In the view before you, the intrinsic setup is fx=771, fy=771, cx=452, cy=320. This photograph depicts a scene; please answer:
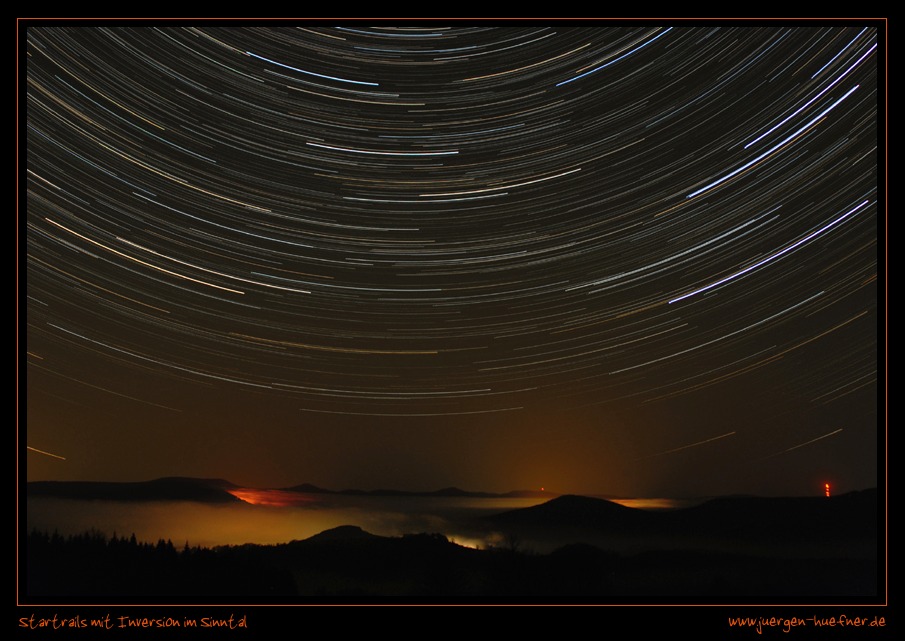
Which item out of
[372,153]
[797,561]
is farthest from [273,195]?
[797,561]

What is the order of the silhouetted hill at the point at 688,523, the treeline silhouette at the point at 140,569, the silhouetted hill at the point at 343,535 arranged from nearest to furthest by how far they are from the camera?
the treeline silhouette at the point at 140,569
the silhouetted hill at the point at 688,523
the silhouetted hill at the point at 343,535

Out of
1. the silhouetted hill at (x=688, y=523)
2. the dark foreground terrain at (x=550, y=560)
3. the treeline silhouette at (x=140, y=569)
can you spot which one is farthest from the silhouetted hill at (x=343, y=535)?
the silhouetted hill at (x=688, y=523)

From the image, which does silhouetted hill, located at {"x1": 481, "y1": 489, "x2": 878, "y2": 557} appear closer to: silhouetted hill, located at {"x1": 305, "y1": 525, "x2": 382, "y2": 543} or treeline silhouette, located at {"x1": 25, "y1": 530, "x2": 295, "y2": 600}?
silhouetted hill, located at {"x1": 305, "y1": 525, "x2": 382, "y2": 543}

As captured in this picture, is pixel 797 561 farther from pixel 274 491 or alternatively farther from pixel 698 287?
pixel 274 491

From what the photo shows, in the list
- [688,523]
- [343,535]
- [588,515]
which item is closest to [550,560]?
[588,515]

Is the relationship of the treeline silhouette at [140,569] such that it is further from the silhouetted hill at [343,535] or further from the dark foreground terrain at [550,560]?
the silhouetted hill at [343,535]

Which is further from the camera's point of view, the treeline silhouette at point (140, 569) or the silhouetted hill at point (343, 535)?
the silhouetted hill at point (343, 535)

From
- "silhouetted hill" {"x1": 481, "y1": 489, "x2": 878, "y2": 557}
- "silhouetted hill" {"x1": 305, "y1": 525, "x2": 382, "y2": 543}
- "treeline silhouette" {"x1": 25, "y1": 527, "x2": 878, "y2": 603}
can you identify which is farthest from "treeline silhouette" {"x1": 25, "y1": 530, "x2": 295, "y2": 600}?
"silhouetted hill" {"x1": 481, "y1": 489, "x2": 878, "y2": 557}

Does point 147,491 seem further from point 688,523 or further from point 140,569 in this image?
point 688,523

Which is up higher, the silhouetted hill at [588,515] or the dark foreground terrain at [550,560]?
the silhouetted hill at [588,515]
